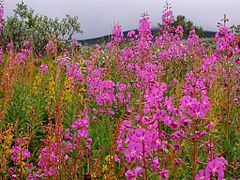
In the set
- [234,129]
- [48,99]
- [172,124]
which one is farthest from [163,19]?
[172,124]

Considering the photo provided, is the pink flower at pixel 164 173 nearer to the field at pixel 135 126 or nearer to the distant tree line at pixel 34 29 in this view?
the field at pixel 135 126

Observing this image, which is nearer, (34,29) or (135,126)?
(135,126)

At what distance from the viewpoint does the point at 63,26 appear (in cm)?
Answer: 2147

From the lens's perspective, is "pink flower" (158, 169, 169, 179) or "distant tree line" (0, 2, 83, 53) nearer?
"pink flower" (158, 169, 169, 179)

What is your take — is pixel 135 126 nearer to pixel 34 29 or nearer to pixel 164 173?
pixel 164 173

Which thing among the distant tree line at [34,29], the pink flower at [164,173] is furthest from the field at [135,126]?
the distant tree line at [34,29]

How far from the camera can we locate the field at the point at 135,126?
2213 mm

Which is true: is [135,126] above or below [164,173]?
above

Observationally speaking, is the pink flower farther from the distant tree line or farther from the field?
the distant tree line

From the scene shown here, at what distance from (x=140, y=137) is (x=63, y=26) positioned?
20.1 m

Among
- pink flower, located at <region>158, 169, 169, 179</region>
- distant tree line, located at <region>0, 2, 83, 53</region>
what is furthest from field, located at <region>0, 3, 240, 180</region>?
distant tree line, located at <region>0, 2, 83, 53</region>

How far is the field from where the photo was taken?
221 centimetres

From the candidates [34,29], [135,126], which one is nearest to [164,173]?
[135,126]

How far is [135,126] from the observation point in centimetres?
222
